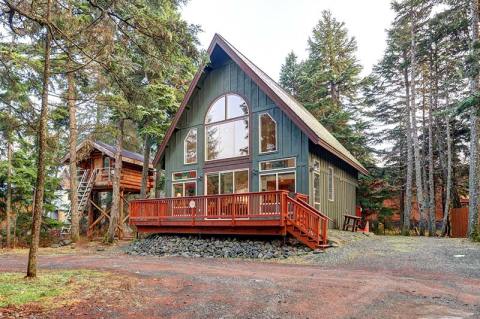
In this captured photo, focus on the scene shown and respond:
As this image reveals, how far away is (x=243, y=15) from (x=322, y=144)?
12.7m

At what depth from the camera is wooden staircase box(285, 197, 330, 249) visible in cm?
1073

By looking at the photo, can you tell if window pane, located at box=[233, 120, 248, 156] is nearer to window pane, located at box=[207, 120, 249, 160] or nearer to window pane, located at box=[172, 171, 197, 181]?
window pane, located at box=[207, 120, 249, 160]

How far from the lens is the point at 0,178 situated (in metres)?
16.1

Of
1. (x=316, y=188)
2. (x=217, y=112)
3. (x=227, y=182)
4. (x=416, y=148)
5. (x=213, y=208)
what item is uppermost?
(x=217, y=112)

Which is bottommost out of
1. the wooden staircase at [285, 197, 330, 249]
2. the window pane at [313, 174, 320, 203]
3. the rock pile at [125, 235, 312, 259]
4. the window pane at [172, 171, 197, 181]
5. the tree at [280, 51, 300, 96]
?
the rock pile at [125, 235, 312, 259]

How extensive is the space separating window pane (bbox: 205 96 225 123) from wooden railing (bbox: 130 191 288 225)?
412 cm

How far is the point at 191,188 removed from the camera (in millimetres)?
16156

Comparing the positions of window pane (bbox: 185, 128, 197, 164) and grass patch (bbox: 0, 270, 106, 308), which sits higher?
window pane (bbox: 185, 128, 197, 164)

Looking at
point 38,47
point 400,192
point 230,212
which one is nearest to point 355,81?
point 400,192

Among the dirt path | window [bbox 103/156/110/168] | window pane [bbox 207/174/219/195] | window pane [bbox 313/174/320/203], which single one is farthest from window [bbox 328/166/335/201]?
window [bbox 103/156/110/168]

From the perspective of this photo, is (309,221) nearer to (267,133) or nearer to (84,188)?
(267,133)

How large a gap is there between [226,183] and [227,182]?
0.06 metres

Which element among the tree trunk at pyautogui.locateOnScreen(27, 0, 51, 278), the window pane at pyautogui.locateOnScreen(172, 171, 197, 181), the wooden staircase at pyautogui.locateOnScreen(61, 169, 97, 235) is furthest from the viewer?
the wooden staircase at pyautogui.locateOnScreen(61, 169, 97, 235)

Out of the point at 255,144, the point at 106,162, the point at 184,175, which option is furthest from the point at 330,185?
the point at 106,162
